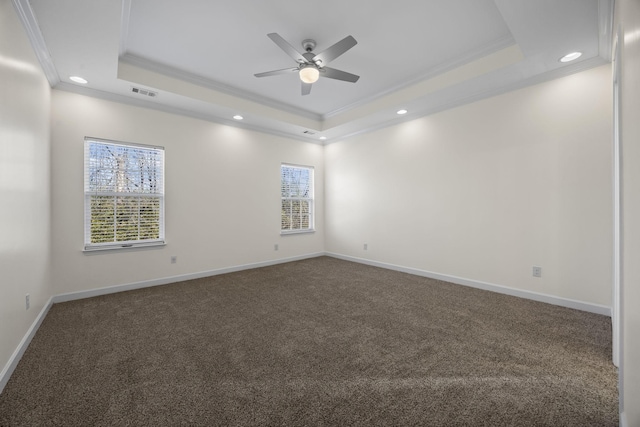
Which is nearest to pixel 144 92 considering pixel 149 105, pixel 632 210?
pixel 149 105

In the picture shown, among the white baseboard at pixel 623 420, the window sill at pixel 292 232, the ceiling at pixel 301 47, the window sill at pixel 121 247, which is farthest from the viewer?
the window sill at pixel 292 232

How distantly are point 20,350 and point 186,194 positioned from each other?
8.43 ft

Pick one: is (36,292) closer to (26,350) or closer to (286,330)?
(26,350)

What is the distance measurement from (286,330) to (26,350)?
2.04m

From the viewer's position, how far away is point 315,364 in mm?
1908

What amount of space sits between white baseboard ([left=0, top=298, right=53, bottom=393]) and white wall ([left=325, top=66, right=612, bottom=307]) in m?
4.51

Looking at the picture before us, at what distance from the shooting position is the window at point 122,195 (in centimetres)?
347

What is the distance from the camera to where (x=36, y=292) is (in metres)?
2.53

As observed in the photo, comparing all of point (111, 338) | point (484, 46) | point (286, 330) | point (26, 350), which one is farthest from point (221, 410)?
point (484, 46)

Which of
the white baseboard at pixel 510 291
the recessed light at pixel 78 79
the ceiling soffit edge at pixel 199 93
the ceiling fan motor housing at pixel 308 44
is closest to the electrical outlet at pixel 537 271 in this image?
the white baseboard at pixel 510 291

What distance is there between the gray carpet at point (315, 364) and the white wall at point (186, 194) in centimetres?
65

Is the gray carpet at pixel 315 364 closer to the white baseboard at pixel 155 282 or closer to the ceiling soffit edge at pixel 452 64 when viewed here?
the white baseboard at pixel 155 282

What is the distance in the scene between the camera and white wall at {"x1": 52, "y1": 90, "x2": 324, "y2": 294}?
3281 mm

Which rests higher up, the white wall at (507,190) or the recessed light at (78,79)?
the recessed light at (78,79)
